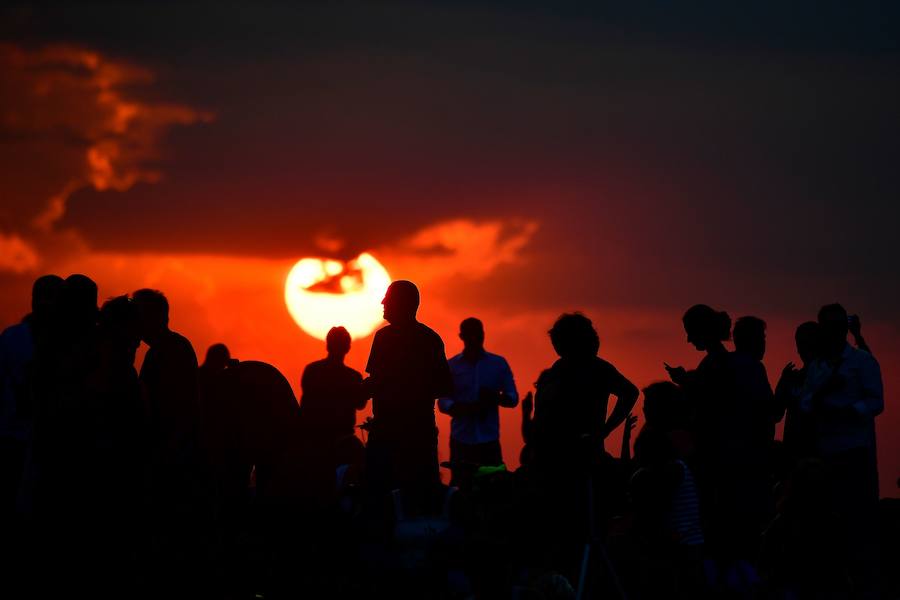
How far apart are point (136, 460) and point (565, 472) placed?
288 centimetres

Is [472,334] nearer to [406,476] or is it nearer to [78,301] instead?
[406,476]

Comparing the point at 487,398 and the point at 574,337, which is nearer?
the point at 574,337

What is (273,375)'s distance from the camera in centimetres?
984

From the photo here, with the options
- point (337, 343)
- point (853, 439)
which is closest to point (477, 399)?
point (337, 343)

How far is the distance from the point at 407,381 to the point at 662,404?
6.46 feet

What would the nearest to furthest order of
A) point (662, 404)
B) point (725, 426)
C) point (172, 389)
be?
1. point (172, 389)
2. point (662, 404)
3. point (725, 426)

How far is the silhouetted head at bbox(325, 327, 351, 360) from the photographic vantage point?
13922mm

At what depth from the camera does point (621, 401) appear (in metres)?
8.62

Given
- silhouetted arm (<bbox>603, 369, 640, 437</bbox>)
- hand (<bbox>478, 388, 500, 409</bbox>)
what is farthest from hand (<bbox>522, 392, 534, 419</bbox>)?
silhouetted arm (<bbox>603, 369, 640, 437</bbox>)

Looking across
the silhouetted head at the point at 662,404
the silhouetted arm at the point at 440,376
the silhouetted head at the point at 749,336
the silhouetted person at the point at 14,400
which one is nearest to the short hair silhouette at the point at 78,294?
the silhouetted person at the point at 14,400

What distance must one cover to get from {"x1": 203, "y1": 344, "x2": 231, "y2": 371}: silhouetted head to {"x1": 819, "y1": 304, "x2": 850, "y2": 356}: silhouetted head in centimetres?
713

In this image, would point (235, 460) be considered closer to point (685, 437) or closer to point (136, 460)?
point (136, 460)

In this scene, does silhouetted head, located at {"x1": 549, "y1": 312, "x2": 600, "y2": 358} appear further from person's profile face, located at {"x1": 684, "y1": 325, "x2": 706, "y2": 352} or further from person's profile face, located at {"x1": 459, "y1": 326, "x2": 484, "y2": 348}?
person's profile face, located at {"x1": 459, "y1": 326, "x2": 484, "y2": 348}

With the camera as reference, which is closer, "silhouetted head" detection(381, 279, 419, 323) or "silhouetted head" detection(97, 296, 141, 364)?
"silhouetted head" detection(97, 296, 141, 364)
